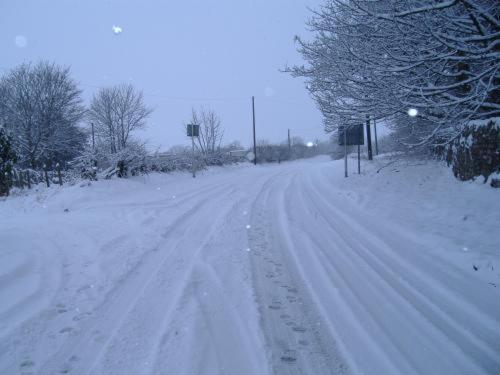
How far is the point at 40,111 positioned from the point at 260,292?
2741 cm

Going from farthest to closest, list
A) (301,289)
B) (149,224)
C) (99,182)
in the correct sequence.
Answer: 1. (99,182)
2. (149,224)
3. (301,289)

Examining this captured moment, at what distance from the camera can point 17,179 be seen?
18.2m

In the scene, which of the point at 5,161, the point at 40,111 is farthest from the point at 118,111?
the point at 5,161

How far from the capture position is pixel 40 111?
25.4 meters

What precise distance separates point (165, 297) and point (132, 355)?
114 centimetres

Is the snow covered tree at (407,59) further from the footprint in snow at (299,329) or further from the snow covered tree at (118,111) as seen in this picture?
the snow covered tree at (118,111)

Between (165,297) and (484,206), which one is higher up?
(484,206)

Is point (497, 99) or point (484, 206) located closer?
point (484, 206)

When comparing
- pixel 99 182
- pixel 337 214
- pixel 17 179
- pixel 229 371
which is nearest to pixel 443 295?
pixel 229 371

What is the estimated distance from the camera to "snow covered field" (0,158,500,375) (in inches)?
113

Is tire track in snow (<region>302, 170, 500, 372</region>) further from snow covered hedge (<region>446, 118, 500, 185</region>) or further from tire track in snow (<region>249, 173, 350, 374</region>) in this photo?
snow covered hedge (<region>446, 118, 500, 185</region>)

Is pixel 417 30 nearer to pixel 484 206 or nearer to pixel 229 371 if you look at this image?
pixel 484 206

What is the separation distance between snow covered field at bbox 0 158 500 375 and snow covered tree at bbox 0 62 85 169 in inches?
811

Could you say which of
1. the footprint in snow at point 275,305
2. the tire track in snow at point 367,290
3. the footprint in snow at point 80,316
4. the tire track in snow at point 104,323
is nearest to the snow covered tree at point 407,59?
the tire track in snow at point 367,290
